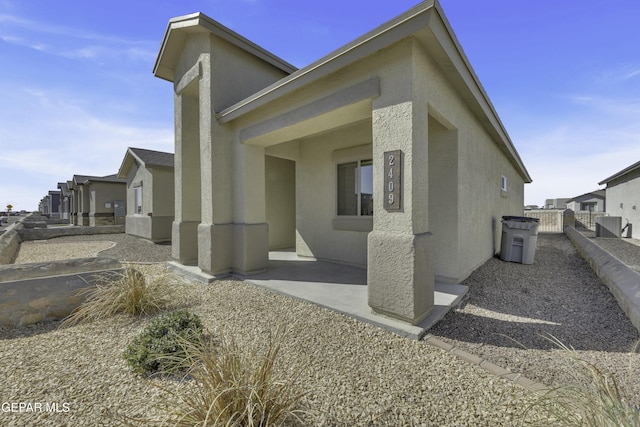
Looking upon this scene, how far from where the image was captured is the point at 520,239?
7.36 meters

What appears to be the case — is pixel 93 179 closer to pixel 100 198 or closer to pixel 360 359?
pixel 100 198

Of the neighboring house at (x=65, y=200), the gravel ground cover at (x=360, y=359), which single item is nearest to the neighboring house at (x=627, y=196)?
the gravel ground cover at (x=360, y=359)

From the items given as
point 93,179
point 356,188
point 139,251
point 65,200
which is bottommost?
point 139,251

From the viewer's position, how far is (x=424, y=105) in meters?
3.76

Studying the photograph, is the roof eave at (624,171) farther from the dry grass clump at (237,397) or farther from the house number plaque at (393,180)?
the dry grass clump at (237,397)

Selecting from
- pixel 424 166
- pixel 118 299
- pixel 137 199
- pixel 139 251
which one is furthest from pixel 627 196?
pixel 137 199

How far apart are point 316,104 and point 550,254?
9573 millimetres

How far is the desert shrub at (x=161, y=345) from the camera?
2.72 metres

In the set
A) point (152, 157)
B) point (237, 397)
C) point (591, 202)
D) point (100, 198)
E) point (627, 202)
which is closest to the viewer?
point (237, 397)

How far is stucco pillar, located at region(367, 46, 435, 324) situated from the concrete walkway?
18 cm

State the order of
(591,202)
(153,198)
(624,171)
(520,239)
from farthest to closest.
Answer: (591,202) < (624,171) < (153,198) < (520,239)

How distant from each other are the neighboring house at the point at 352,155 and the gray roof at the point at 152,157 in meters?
5.31

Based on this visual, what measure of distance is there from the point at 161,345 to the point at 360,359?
219 centimetres

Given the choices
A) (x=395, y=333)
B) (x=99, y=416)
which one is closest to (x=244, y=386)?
(x=99, y=416)
